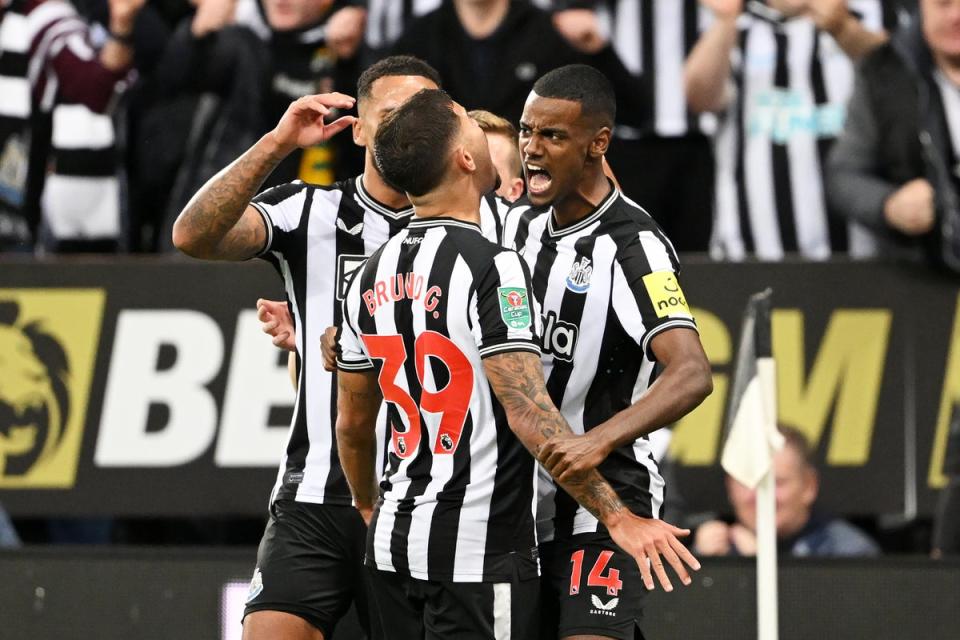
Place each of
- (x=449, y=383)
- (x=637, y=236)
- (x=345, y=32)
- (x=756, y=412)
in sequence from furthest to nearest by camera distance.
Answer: (x=345, y=32)
(x=756, y=412)
(x=637, y=236)
(x=449, y=383)

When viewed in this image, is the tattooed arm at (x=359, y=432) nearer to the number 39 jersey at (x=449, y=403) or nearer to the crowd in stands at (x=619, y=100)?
the number 39 jersey at (x=449, y=403)

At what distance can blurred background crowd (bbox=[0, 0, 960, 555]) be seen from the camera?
285 inches

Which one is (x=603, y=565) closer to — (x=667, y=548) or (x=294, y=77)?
(x=667, y=548)

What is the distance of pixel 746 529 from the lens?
23.8 ft

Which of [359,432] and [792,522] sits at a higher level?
[359,432]

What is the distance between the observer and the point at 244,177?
4.47 m

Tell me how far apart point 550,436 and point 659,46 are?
163 inches

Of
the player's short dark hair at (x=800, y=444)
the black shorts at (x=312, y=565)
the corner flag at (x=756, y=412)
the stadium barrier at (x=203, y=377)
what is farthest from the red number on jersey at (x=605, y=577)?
the player's short dark hair at (x=800, y=444)

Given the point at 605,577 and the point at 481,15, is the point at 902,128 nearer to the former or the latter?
the point at 481,15

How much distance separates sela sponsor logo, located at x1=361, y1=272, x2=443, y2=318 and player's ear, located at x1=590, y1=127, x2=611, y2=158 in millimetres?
691

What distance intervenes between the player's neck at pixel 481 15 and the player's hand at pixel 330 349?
130 inches

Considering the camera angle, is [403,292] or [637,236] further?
[637,236]

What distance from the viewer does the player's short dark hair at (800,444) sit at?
721cm

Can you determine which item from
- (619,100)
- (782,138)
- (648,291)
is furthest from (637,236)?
(782,138)
